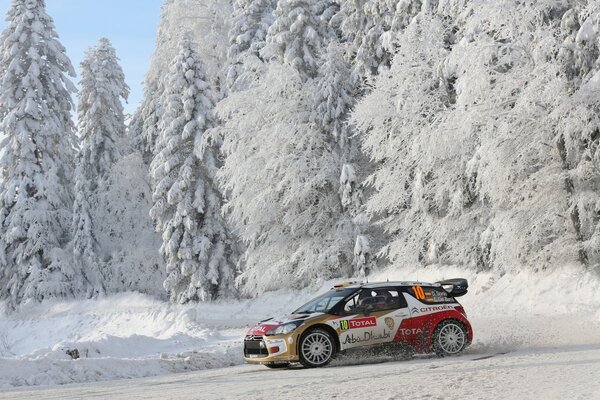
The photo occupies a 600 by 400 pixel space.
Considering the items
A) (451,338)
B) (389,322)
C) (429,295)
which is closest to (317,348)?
(389,322)

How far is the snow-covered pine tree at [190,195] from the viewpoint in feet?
126

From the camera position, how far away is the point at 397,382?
10.8 m

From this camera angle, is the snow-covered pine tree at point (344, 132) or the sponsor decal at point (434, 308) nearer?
the sponsor decal at point (434, 308)

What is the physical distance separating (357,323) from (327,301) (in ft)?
2.51

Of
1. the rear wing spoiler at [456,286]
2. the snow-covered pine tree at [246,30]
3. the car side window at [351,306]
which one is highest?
the snow-covered pine tree at [246,30]

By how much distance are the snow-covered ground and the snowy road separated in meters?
0.03

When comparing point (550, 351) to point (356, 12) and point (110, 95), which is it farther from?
point (110, 95)

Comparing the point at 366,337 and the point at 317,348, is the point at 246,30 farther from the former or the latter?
the point at 317,348

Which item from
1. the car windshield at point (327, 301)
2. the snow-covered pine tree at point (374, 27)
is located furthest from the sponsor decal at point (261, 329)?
the snow-covered pine tree at point (374, 27)

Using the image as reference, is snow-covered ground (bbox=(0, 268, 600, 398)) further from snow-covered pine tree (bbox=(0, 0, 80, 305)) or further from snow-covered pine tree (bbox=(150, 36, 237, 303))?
snow-covered pine tree (bbox=(0, 0, 80, 305))

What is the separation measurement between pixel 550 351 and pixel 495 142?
1110cm

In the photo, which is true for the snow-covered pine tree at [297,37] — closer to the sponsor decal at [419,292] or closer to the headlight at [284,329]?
the sponsor decal at [419,292]

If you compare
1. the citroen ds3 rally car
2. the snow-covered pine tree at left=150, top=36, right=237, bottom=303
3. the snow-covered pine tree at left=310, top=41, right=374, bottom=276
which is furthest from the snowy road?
the snow-covered pine tree at left=150, top=36, right=237, bottom=303

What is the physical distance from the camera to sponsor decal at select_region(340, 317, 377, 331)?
1362cm
